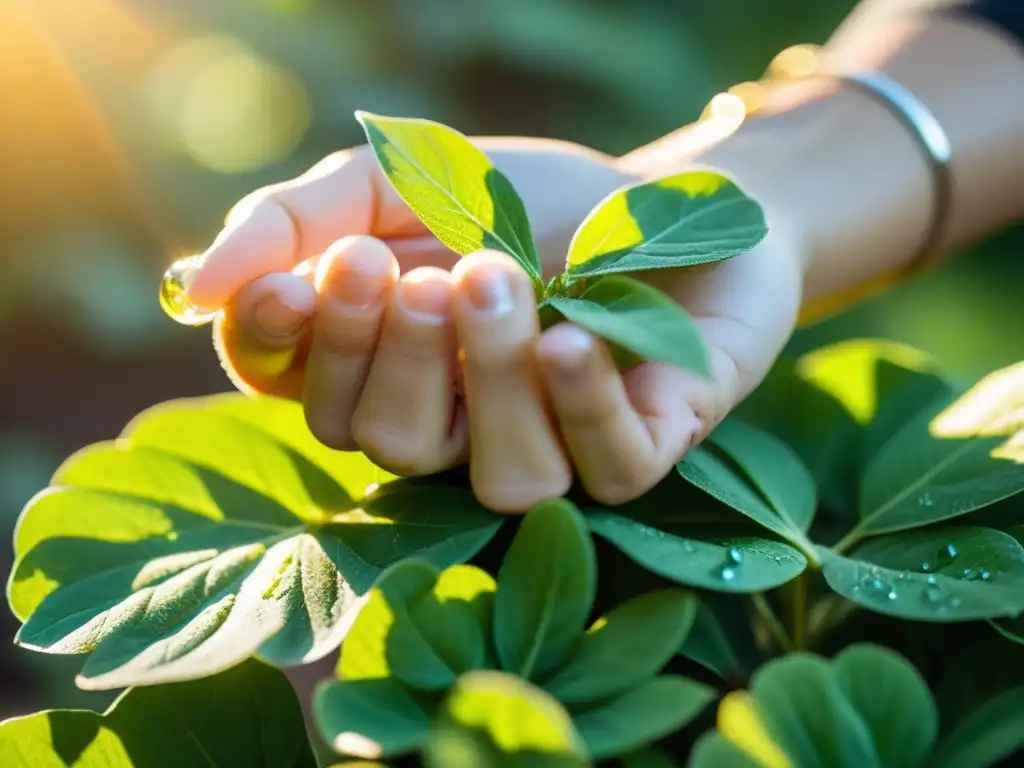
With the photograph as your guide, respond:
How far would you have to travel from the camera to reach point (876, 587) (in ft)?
1.32

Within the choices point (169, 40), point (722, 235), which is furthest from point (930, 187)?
point (169, 40)

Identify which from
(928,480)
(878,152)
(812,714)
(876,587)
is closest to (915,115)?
(878,152)

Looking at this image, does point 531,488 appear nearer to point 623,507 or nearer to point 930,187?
point 623,507

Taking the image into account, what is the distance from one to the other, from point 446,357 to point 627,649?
0.56 feet

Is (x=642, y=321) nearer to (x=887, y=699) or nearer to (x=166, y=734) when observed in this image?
(x=887, y=699)

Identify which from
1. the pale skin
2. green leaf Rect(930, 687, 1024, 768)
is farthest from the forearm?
green leaf Rect(930, 687, 1024, 768)

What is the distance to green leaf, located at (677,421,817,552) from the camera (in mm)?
431

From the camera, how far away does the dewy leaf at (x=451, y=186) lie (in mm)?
396

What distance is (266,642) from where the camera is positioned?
0.37m

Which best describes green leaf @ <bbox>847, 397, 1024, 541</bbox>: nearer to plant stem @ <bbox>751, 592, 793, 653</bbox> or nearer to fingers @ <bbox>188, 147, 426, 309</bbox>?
plant stem @ <bbox>751, 592, 793, 653</bbox>

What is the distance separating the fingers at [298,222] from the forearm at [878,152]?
254 mm

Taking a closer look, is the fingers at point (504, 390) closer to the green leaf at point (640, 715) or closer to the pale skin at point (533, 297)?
the pale skin at point (533, 297)

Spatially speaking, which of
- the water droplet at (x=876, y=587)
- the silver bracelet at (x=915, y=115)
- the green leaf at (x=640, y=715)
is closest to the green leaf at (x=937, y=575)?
Result: the water droplet at (x=876, y=587)

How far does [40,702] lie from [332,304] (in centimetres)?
111
